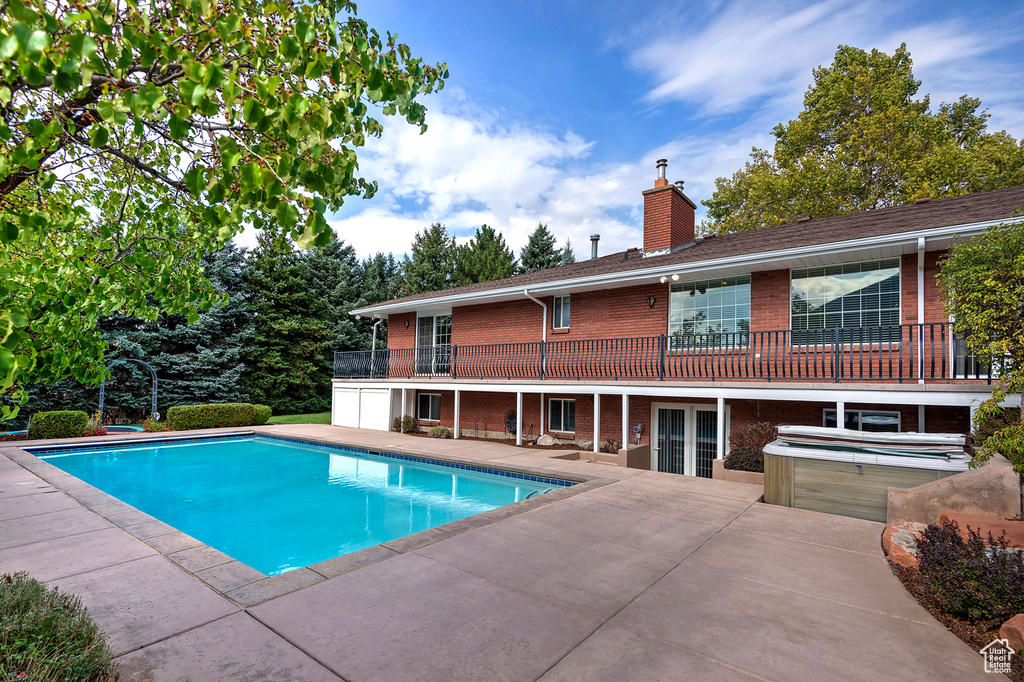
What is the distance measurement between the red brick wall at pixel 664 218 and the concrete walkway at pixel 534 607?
9620 millimetres

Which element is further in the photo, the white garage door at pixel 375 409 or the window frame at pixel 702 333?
the white garage door at pixel 375 409

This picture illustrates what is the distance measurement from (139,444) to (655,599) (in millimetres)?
16350

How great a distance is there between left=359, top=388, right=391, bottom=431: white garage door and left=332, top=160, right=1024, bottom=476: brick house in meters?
0.06

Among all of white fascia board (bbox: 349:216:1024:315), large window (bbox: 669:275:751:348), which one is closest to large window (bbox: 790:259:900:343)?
white fascia board (bbox: 349:216:1024:315)

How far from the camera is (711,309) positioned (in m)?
11.9

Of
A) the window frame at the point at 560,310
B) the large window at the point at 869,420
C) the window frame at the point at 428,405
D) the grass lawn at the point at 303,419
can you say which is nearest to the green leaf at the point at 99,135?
the large window at the point at 869,420

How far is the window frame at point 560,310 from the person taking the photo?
47.8 feet

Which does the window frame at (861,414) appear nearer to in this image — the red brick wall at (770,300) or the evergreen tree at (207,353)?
the red brick wall at (770,300)

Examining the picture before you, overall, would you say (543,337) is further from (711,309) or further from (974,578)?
(974,578)

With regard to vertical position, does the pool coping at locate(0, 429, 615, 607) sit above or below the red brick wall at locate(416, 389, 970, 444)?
below

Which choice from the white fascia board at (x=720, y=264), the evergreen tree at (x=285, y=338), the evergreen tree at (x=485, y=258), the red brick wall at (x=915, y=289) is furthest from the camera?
the evergreen tree at (x=485, y=258)

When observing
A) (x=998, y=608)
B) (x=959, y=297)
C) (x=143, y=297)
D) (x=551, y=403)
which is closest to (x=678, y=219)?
(x=551, y=403)

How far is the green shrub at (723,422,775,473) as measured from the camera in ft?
28.9

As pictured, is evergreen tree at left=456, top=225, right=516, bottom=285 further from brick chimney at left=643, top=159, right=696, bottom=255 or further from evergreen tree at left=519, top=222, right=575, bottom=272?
brick chimney at left=643, top=159, right=696, bottom=255
